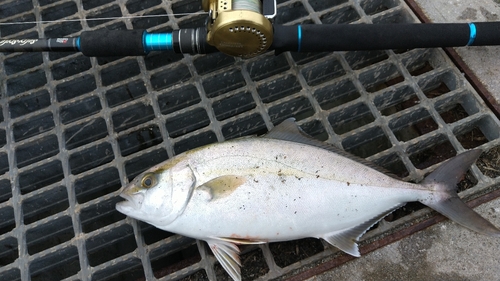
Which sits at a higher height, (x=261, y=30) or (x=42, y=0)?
(x=42, y=0)

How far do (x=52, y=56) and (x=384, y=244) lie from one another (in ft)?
7.60

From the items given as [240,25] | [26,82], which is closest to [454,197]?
[240,25]

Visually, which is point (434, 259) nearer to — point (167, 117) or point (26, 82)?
point (167, 117)

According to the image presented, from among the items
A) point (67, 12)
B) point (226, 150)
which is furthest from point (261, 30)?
point (67, 12)

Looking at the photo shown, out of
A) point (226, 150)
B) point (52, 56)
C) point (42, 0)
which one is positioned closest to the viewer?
point (226, 150)

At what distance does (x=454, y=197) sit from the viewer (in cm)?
210

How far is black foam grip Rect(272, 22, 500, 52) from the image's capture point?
2332mm

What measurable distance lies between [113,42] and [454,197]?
1.97m

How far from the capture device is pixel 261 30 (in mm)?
2098

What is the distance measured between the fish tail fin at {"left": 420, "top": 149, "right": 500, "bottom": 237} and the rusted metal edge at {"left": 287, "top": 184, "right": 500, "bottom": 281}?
0.41ft

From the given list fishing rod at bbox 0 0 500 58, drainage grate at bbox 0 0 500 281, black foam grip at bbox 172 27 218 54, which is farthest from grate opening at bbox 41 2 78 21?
black foam grip at bbox 172 27 218 54

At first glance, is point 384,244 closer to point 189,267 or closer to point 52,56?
point 189,267

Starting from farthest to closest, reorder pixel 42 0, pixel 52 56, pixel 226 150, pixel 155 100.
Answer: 1. pixel 42 0
2. pixel 52 56
3. pixel 155 100
4. pixel 226 150

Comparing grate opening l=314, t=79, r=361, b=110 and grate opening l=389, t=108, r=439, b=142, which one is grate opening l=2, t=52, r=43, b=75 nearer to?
grate opening l=314, t=79, r=361, b=110
